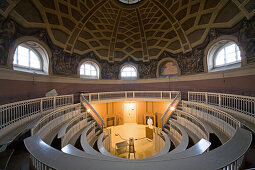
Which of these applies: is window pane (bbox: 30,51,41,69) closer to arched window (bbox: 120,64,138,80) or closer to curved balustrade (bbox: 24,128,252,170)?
arched window (bbox: 120,64,138,80)

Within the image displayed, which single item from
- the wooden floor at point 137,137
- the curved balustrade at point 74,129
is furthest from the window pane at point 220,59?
the curved balustrade at point 74,129

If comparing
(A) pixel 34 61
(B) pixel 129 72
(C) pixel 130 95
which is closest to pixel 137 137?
(C) pixel 130 95

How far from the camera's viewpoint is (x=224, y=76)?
813 centimetres

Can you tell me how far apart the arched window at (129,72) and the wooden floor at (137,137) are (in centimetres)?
661

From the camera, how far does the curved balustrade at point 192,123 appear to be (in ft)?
16.4

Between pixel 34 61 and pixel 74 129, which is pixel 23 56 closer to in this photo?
pixel 34 61

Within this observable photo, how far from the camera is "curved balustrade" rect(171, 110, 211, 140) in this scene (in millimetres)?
5007

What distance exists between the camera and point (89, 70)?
13016mm

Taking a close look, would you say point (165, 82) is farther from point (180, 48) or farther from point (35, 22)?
point (35, 22)

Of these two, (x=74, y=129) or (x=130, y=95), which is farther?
(x=130, y=95)

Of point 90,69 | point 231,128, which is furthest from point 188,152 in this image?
point 90,69

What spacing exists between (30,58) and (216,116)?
14.3 metres

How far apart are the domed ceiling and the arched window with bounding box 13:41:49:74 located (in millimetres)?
1586

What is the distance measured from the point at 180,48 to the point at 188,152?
12248 millimetres
